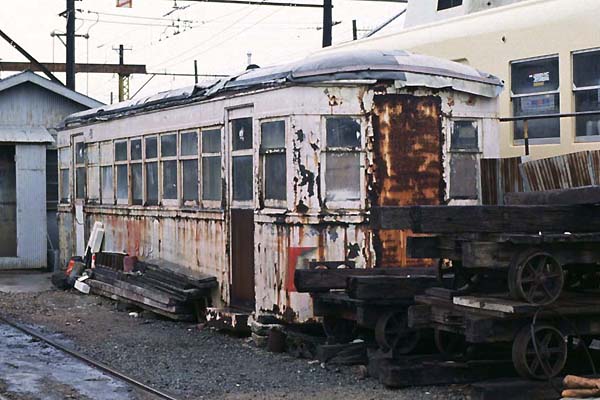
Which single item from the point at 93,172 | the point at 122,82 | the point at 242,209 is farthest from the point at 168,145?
the point at 122,82

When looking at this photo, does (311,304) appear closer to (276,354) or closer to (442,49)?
(276,354)

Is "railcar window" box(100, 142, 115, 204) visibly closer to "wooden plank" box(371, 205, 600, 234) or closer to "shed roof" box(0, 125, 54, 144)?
"shed roof" box(0, 125, 54, 144)

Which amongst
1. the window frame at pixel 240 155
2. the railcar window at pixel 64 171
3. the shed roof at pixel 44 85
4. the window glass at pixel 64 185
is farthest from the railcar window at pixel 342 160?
the shed roof at pixel 44 85

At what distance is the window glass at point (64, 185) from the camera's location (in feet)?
66.1

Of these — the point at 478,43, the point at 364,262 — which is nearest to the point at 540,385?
the point at 364,262

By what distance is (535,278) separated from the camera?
7996 millimetres

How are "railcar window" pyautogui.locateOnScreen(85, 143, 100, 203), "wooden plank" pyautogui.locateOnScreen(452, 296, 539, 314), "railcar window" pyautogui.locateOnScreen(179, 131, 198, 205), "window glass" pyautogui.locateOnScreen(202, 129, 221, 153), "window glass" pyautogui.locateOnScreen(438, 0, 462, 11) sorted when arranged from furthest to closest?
"railcar window" pyautogui.locateOnScreen(85, 143, 100, 203) → "window glass" pyautogui.locateOnScreen(438, 0, 462, 11) → "railcar window" pyautogui.locateOnScreen(179, 131, 198, 205) → "window glass" pyautogui.locateOnScreen(202, 129, 221, 153) → "wooden plank" pyautogui.locateOnScreen(452, 296, 539, 314)

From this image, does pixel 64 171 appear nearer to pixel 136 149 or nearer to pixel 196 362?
pixel 136 149

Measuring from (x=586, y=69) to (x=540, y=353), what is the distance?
16.4 feet

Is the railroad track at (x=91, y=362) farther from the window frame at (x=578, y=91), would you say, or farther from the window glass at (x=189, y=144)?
the window frame at (x=578, y=91)

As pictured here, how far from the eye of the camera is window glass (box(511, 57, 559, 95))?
1267cm

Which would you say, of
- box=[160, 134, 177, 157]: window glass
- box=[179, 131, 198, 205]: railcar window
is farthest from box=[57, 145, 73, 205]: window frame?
box=[179, 131, 198, 205]: railcar window

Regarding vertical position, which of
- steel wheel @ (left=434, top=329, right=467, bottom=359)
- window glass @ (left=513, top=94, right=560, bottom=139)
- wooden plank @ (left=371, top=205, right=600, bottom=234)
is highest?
window glass @ (left=513, top=94, right=560, bottom=139)

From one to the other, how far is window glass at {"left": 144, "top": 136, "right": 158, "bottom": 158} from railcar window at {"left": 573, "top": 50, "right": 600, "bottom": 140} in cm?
569
